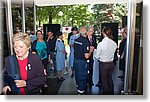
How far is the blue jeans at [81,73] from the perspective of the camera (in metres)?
2.17

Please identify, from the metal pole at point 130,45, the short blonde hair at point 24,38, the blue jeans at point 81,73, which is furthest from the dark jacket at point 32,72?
the metal pole at point 130,45

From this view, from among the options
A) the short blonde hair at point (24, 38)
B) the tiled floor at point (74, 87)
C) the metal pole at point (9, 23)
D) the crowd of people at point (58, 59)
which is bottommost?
the tiled floor at point (74, 87)

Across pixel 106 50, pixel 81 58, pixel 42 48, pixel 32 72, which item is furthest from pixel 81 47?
pixel 32 72

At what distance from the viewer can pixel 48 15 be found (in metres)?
2.11

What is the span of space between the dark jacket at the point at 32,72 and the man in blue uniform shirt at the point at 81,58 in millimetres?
320

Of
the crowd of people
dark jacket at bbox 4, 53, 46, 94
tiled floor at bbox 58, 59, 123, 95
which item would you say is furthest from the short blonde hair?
tiled floor at bbox 58, 59, 123, 95

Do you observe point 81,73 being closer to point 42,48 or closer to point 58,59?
point 58,59

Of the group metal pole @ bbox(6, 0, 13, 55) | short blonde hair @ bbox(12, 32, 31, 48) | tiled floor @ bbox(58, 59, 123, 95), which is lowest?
tiled floor @ bbox(58, 59, 123, 95)

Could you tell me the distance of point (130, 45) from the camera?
2.12m

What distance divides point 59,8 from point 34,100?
0.90 metres

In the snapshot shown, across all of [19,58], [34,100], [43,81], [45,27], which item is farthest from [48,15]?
[34,100]

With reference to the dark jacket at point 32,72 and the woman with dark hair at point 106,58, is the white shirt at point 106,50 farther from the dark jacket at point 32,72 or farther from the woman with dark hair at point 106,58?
the dark jacket at point 32,72

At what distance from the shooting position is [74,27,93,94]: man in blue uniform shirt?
213 centimetres

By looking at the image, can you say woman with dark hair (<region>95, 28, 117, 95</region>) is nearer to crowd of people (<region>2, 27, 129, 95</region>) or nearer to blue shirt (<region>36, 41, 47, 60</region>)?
crowd of people (<region>2, 27, 129, 95</region>)
